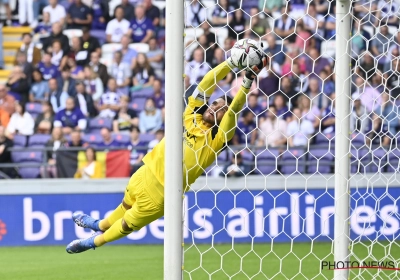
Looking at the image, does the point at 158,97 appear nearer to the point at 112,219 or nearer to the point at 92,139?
the point at 92,139

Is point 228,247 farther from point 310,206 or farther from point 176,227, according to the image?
point 176,227

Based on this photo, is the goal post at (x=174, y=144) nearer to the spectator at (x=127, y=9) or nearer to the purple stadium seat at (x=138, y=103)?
the purple stadium seat at (x=138, y=103)

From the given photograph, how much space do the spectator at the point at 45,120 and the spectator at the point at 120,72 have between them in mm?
1390

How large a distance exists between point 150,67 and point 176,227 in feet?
29.3

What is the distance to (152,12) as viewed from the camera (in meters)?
14.2

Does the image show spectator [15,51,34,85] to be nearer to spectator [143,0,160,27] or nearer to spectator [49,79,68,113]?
spectator [49,79,68,113]

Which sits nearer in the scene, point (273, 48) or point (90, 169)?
point (90, 169)

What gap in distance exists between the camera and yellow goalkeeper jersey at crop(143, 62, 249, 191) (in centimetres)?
564

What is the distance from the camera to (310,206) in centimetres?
1056

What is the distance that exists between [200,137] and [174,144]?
168 centimetres

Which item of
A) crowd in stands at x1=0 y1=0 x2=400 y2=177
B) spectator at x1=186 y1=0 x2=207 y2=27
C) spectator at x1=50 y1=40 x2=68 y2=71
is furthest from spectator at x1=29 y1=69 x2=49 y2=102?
spectator at x1=186 y1=0 x2=207 y2=27

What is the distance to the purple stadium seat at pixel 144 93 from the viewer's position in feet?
42.0

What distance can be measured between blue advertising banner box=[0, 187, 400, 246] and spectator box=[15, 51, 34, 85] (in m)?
3.24

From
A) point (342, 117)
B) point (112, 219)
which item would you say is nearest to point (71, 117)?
point (112, 219)
